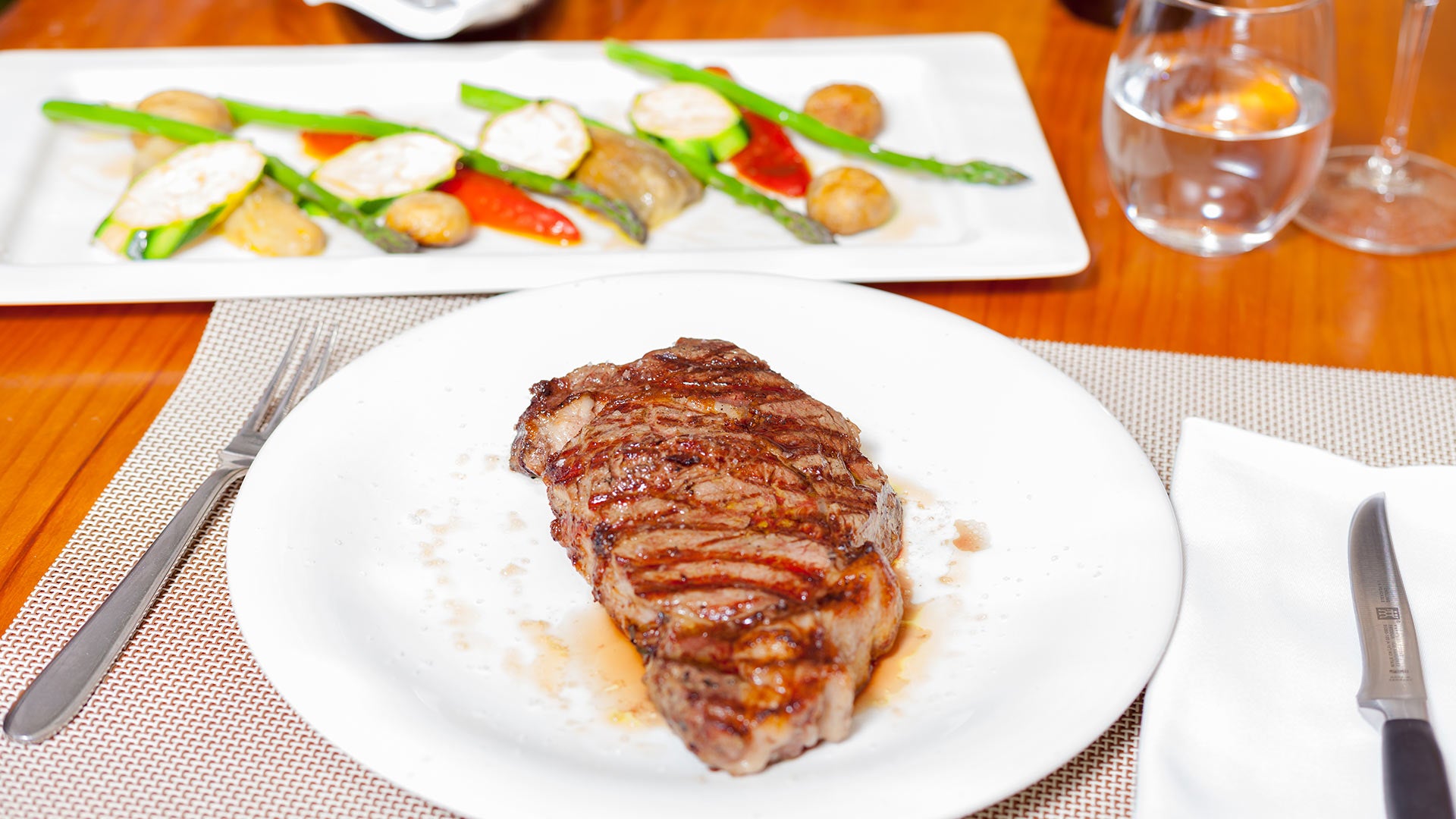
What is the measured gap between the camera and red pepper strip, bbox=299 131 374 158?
412cm

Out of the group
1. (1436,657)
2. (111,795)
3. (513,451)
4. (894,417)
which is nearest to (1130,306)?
(894,417)

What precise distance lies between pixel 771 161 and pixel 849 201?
20.4 inches

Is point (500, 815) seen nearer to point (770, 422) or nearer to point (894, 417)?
point (770, 422)

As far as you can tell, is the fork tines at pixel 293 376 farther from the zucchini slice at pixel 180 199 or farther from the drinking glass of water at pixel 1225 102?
the drinking glass of water at pixel 1225 102

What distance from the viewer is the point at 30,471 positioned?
2832 mm

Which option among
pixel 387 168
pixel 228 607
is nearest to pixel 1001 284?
pixel 387 168

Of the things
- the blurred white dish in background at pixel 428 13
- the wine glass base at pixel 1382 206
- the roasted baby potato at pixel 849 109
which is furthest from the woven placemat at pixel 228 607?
the blurred white dish in background at pixel 428 13

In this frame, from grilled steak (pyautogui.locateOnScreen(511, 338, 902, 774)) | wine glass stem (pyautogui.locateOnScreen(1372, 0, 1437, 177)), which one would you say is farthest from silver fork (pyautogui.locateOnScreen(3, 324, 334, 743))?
wine glass stem (pyautogui.locateOnScreen(1372, 0, 1437, 177))

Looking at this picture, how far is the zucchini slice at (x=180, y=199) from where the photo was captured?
3.50m

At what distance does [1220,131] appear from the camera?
3.35m

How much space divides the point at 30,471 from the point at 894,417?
1.99m

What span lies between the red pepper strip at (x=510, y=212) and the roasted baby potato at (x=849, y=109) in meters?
1.04

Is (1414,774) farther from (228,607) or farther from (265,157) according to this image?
(265,157)

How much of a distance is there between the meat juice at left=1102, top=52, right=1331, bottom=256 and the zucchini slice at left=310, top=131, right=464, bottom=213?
2.03 m
